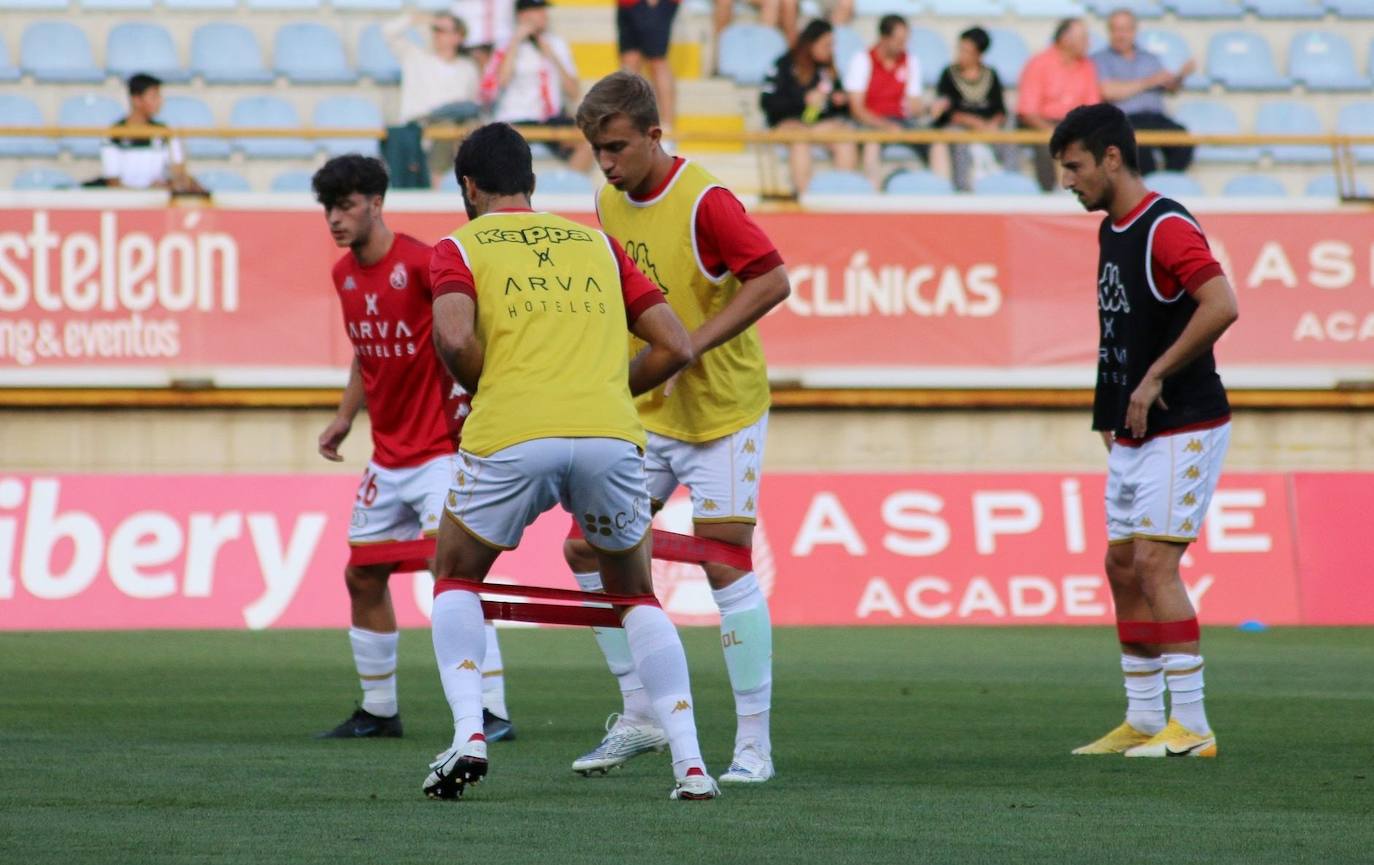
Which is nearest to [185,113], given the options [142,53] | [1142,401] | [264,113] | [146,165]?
[264,113]

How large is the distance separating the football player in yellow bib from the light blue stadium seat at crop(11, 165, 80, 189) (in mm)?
9432

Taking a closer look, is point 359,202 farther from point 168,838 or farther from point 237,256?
point 237,256

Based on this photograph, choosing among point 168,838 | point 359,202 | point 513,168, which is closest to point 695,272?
point 513,168

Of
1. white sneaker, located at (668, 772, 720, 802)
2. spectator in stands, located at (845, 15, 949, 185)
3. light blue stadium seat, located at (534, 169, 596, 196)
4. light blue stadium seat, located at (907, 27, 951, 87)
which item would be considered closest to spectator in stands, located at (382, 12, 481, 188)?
light blue stadium seat, located at (534, 169, 596, 196)

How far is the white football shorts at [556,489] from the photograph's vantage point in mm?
5574

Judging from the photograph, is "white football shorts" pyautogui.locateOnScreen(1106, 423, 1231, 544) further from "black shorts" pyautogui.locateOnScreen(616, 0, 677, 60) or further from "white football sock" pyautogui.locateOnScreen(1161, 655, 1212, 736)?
"black shorts" pyautogui.locateOnScreen(616, 0, 677, 60)

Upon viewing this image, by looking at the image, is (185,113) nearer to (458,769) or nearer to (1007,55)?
(1007,55)

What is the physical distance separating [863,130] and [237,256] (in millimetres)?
4905

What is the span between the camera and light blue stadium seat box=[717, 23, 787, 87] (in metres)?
18.4

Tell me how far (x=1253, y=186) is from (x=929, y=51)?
3248 millimetres

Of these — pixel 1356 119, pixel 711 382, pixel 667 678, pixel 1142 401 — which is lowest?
pixel 667 678

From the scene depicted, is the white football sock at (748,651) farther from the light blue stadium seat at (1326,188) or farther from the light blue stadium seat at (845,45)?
the light blue stadium seat at (845,45)

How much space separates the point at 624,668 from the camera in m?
6.98

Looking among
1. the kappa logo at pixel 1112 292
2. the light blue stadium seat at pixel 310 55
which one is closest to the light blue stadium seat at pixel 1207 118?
the light blue stadium seat at pixel 310 55
